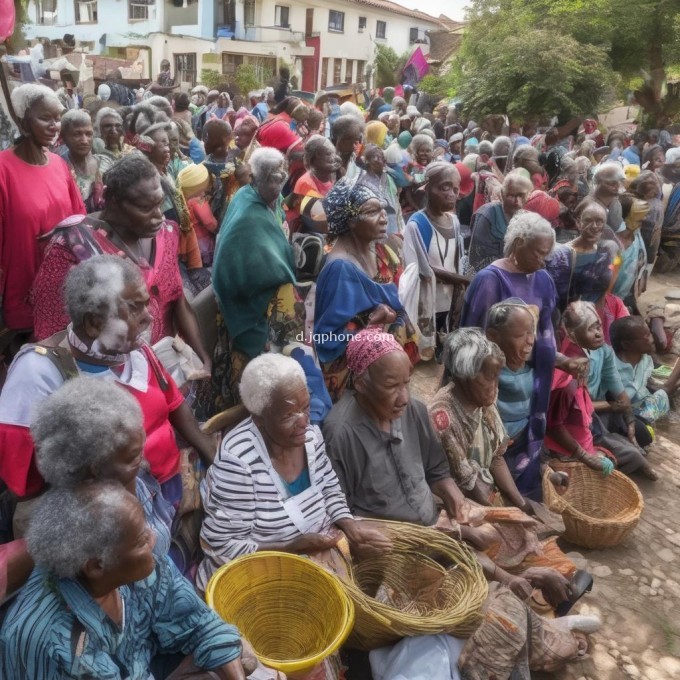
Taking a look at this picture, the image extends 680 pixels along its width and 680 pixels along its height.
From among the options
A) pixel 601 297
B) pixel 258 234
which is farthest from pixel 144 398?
→ pixel 601 297

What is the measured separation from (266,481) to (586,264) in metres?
3.57

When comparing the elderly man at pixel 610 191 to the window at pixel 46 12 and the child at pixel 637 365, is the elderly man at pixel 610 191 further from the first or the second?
the window at pixel 46 12

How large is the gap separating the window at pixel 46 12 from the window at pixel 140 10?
6.90 meters

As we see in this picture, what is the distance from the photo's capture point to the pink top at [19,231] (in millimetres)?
3441

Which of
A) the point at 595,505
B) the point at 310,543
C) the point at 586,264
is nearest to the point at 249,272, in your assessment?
the point at 310,543

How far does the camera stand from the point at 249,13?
33594 millimetres

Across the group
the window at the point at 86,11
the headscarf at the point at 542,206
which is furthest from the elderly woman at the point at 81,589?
the window at the point at 86,11

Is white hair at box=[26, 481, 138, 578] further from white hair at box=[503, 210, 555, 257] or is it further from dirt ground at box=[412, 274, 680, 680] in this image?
white hair at box=[503, 210, 555, 257]

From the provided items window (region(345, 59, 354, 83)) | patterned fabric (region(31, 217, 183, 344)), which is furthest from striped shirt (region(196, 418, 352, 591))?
window (region(345, 59, 354, 83))

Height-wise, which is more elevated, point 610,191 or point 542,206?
point 610,191

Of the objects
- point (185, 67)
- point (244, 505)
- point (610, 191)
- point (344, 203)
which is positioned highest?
point (185, 67)

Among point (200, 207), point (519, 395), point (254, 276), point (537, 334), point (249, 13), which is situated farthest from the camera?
point (249, 13)

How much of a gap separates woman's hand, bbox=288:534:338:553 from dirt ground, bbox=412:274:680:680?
137 centimetres

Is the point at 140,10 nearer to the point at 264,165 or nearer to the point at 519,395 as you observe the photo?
the point at 264,165
